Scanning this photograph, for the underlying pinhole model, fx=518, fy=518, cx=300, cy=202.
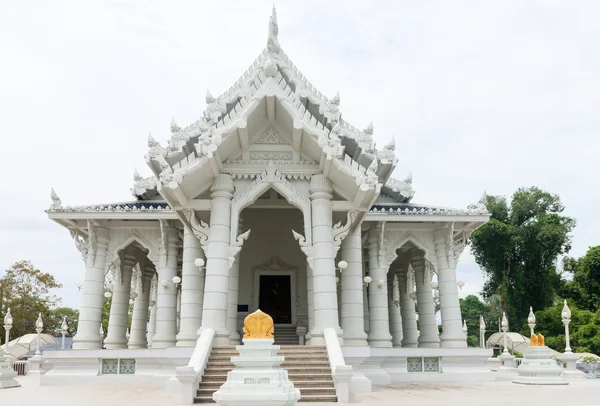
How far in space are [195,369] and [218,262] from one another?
2.59m

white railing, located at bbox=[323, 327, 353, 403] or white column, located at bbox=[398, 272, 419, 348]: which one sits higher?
white column, located at bbox=[398, 272, 419, 348]

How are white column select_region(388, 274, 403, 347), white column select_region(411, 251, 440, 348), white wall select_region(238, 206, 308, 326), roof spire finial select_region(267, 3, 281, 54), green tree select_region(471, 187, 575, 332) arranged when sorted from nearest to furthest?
roof spire finial select_region(267, 3, 281, 54), white wall select_region(238, 206, 308, 326), white column select_region(411, 251, 440, 348), white column select_region(388, 274, 403, 347), green tree select_region(471, 187, 575, 332)

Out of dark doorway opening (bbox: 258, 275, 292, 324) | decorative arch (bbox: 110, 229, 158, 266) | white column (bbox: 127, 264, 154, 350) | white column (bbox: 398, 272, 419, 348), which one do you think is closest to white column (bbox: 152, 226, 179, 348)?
decorative arch (bbox: 110, 229, 158, 266)

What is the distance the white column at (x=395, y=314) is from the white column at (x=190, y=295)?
12.3 meters

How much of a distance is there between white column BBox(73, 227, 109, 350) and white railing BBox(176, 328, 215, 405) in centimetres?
627

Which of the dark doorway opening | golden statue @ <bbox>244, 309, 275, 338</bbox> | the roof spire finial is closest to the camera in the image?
golden statue @ <bbox>244, 309, 275, 338</bbox>

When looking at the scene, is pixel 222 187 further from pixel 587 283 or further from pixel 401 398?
pixel 587 283

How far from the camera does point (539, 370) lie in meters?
14.7

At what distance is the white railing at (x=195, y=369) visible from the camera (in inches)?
352

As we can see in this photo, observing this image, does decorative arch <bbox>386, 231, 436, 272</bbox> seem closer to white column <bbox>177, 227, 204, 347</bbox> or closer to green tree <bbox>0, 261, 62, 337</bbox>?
white column <bbox>177, 227, 204, 347</bbox>

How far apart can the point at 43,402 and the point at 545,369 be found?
12.8 m

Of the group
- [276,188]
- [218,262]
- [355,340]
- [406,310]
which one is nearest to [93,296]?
[218,262]

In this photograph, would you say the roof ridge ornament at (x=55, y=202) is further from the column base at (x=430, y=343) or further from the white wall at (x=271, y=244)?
the column base at (x=430, y=343)

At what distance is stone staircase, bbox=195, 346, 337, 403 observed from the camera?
9.27 m
